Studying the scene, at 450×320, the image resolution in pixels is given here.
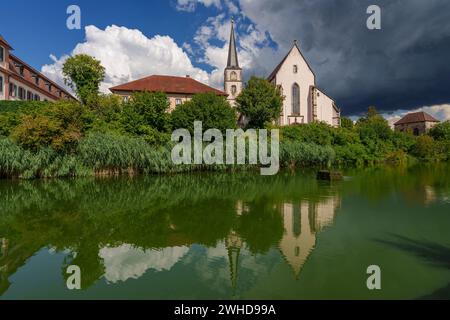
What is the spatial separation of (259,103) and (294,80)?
12.7 m

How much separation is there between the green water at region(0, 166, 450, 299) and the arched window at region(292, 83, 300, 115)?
3939 cm

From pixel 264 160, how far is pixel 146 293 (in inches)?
988

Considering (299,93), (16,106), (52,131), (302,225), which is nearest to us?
(302,225)

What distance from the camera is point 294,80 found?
170 ft

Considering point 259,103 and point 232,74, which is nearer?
point 259,103

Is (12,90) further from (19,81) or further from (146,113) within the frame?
(146,113)

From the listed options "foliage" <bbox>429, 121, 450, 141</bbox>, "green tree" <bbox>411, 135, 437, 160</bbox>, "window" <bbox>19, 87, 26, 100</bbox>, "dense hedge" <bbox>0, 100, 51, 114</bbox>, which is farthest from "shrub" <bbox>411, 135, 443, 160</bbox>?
"window" <bbox>19, 87, 26, 100</bbox>

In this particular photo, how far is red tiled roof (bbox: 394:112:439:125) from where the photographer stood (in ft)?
275

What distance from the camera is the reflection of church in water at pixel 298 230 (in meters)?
6.60

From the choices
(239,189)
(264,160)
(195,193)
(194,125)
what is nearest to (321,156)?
(264,160)

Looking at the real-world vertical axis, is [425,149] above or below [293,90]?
below

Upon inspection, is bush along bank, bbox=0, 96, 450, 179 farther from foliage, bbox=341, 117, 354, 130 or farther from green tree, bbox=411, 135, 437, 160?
foliage, bbox=341, 117, 354, 130

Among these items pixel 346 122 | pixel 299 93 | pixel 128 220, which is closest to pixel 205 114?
pixel 299 93
